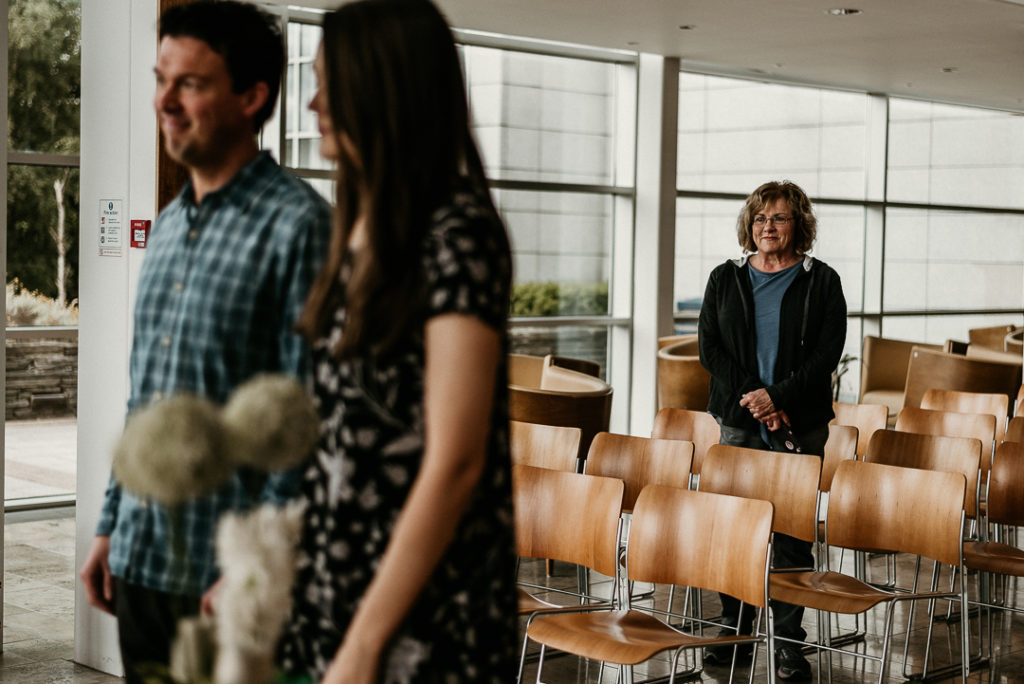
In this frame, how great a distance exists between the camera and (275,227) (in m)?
1.62

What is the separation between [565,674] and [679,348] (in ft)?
16.1

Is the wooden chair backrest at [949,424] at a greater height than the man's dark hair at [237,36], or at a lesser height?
lesser

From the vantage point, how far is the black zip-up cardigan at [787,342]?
461 centimetres

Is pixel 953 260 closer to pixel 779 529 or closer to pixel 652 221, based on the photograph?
pixel 652 221

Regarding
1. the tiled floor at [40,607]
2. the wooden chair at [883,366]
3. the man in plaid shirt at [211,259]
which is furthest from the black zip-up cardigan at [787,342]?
the wooden chair at [883,366]

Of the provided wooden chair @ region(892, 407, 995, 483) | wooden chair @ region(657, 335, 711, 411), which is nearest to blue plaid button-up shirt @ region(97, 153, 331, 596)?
wooden chair @ region(892, 407, 995, 483)

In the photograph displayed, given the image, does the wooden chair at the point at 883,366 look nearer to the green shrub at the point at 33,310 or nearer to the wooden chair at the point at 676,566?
the green shrub at the point at 33,310

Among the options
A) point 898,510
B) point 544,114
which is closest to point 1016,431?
point 898,510

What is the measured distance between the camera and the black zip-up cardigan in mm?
4605

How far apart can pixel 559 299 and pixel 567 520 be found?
20.9ft

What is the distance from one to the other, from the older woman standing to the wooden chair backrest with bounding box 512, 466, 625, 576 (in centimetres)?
98

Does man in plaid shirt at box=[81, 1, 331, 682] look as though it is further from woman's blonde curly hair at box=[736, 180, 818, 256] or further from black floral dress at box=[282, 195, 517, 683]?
woman's blonde curly hair at box=[736, 180, 818, 256]

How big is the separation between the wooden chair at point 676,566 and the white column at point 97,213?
1.92m

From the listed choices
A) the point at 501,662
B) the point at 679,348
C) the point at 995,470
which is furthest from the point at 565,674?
the point at 679,348
